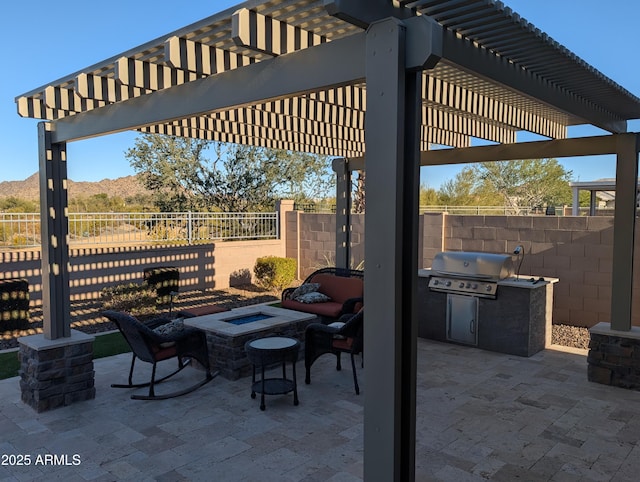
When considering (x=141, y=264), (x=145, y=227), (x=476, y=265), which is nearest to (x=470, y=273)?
(x=476, y=265)

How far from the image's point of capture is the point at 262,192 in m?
20.1

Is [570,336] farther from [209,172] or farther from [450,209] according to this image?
[209,172]

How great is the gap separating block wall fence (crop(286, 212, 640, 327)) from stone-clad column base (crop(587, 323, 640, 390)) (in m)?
2.10

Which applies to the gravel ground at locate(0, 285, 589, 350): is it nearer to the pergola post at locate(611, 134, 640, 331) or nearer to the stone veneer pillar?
the pergola post at locate(611, 134, 640, 331)

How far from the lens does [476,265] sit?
21.2ft

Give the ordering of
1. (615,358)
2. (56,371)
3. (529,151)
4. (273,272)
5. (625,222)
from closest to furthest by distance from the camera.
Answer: (56,371)
(625,222)
(615,358)
(529,151)
(273,272)

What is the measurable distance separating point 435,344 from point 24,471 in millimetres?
4940

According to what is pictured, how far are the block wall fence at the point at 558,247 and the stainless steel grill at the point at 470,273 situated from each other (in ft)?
4.40

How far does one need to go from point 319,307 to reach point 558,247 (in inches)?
152

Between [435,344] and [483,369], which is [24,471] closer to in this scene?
[483,369]

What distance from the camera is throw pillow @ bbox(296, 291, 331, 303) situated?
691cm

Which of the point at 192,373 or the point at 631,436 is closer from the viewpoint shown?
the point at 631,436

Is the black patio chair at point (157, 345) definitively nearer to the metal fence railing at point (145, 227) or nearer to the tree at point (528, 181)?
the metal fence railing at point (145, 227)

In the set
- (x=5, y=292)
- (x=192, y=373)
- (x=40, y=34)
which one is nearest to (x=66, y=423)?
(x=192, y=373)
